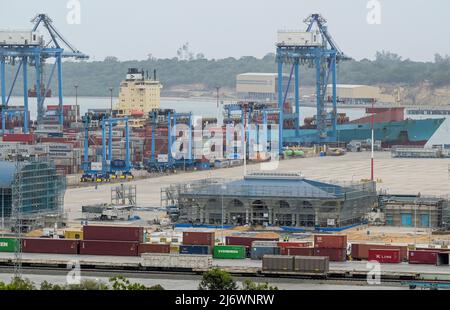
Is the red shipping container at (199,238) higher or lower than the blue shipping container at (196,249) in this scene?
higher

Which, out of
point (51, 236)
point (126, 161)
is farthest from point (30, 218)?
point (126, 161)

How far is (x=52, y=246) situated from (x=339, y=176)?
23.7 m

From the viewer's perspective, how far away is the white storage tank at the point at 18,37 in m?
71.9

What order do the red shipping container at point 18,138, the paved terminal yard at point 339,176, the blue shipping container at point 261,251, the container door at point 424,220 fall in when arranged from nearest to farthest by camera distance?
the blue shipping container at point 261,251 < the container door at point 424,220 < the paved terminal yard at point 339,176 < the red shipping container at point 18,138

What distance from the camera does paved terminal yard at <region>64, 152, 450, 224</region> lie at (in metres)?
44.7

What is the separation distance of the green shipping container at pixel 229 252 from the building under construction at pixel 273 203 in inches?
263

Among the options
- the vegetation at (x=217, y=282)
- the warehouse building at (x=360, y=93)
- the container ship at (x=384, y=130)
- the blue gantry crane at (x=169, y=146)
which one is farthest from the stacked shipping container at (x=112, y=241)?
the warehouse building at (x=360, y=93)

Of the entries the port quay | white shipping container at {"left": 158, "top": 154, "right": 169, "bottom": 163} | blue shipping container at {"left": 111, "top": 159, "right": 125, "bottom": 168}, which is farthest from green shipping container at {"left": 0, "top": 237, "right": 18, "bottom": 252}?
white shipping container at {"left": 158, "top": 154, "right": 169, "bottom": 163}

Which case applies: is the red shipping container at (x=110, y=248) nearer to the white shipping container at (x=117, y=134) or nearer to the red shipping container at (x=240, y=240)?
the red shipping container at (x=240, y=240)

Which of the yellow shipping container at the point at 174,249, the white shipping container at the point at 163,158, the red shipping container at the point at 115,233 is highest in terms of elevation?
the red shipping container at the point at 115,233
